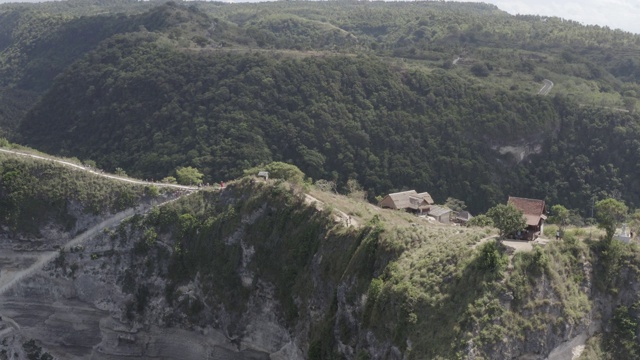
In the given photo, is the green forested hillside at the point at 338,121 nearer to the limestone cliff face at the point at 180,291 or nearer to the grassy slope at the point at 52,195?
the grassy slope at the point at 52,195

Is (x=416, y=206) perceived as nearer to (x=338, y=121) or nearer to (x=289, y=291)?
(x=289, y=291)

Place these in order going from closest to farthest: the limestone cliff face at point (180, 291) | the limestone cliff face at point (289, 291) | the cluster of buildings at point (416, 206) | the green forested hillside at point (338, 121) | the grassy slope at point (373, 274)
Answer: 1. the grassy slope at point (373, 274)
2. the limestone cliff face at point (289, 291)
3. the limestone cliff face at point (180, 291)
4. the cluster of buildings at point (416, 206)
5. the green forested hillside at point (338, 121)

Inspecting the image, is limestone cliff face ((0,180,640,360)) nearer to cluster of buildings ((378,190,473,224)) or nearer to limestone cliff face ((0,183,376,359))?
limestone cliff face ((0,183,376,359))

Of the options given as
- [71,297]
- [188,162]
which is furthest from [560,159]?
[71,297]

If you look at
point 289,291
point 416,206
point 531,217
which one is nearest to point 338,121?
point 416,206

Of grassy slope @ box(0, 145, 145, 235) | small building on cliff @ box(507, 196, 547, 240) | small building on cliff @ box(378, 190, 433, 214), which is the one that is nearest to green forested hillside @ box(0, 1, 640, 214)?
grassy slope @ box(0, 145, 145, 235)

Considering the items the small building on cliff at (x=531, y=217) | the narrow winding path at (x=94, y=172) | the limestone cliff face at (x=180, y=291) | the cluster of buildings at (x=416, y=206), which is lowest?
the limestone cliff face at (x=180, y=291)

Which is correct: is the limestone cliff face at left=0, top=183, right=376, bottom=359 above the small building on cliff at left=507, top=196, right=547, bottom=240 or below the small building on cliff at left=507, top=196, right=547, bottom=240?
below

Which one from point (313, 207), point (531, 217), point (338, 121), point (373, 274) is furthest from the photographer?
point (338, 121)

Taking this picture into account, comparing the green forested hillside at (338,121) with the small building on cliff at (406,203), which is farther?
the green forested hillside at (338,121)

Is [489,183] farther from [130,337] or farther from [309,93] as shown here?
[130,337]

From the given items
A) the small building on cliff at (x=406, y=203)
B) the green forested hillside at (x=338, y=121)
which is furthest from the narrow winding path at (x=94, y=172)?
the small building on cliff at (x=406, y=203)
